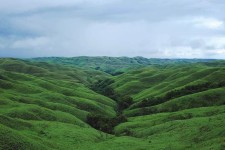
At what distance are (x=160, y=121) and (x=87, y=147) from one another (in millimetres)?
31323

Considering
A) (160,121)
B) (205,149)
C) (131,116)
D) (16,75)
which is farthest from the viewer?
(16,75)

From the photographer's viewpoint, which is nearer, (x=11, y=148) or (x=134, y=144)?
(x=11, y=148)

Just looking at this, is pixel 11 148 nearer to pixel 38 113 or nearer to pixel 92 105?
pixel 38 113

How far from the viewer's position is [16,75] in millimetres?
195750

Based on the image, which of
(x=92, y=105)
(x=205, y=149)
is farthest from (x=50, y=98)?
(x=205, y=149)

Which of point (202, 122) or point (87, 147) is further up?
point (202, 122)

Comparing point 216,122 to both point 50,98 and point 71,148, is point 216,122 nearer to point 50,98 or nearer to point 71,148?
point 71,148

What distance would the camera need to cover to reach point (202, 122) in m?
77.7


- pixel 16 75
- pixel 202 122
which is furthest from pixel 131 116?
pixel 16 75

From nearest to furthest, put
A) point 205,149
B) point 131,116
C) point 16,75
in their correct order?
point 205,149 < point 131,116 < point 16,75

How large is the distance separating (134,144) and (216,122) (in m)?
19.1

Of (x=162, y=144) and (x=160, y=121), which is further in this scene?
(x=160, y=121)

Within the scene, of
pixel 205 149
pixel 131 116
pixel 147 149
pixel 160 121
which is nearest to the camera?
pixel 205 149

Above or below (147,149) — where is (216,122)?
above
